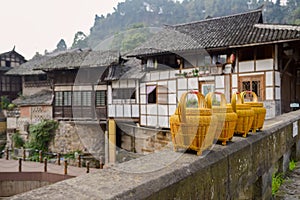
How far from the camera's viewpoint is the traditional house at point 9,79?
2409 centimetres

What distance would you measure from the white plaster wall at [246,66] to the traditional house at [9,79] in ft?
69.2

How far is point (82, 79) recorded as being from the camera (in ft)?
55.0

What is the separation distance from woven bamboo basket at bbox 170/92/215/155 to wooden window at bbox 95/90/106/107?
14.4m

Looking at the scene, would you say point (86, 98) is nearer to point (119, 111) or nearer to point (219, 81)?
point (119, 111)

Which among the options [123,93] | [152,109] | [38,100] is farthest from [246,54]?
[38,100]

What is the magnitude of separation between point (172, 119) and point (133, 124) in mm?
13070

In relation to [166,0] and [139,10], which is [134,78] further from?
[166,0]

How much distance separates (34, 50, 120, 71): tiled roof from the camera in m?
15.4

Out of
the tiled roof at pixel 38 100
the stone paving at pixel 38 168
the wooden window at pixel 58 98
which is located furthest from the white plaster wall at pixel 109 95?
the tiled roof at pixel 38 100

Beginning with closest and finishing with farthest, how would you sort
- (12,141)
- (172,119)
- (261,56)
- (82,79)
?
1. (172,119)
2. (261,56)
3. (82,79)
4. (12,141)

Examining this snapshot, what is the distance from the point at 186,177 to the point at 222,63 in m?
10.7

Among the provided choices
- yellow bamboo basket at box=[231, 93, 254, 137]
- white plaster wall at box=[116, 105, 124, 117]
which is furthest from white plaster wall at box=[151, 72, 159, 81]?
yellow bamboo basket at box=[231, 93, 254, 137]

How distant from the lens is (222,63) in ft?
38.0

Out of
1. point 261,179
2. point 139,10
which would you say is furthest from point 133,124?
point 139,10
